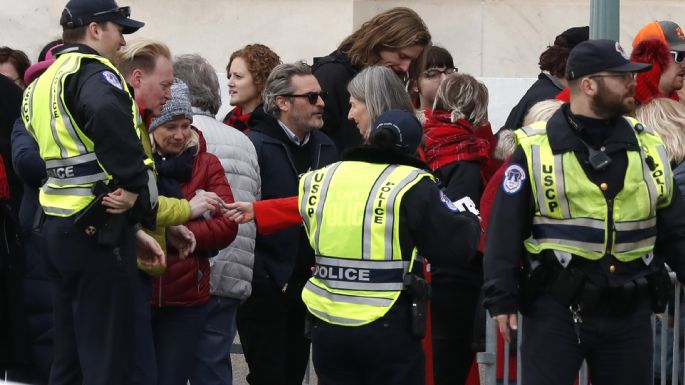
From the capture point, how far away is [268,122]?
7.52 metres

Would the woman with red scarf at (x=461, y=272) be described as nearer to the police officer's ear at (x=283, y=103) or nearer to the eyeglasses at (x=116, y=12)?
the police officer's ear at (x=283, y=103)

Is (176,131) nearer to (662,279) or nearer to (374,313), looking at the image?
(374,313)

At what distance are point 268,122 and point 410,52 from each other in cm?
101

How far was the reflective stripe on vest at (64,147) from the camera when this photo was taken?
6.29m

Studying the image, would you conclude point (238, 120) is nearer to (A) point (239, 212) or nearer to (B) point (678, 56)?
(A) point (239, 212)

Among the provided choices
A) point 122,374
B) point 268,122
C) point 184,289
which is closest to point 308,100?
point 268,122

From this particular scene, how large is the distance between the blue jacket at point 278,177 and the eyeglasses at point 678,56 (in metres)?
1.72

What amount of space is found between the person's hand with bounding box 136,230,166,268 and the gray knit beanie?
1.81ft

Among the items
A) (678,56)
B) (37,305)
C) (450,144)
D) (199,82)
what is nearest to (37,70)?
(199,82)

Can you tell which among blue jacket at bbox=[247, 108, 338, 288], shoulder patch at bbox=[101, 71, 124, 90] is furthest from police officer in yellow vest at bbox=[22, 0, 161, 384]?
blue jacket at bbox=[247, 108, 338, 288]

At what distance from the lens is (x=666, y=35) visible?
7980 millimetres

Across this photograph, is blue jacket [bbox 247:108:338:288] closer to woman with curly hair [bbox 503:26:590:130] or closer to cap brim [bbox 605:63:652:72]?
woman with curly hair [bbox 503:26:590:130]

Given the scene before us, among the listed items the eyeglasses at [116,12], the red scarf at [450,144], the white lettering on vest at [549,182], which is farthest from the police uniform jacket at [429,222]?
the red scarf at [450,144]

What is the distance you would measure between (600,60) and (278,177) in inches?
83.1
